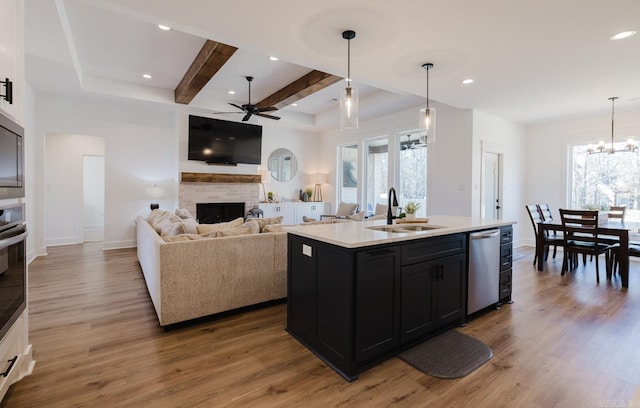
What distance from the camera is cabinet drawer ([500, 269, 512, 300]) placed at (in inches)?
131

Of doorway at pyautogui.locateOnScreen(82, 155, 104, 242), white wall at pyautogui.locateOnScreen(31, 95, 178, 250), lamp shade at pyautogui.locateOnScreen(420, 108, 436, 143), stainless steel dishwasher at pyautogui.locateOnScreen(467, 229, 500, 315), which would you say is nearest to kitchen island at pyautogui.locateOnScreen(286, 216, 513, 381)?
stainless steel dishwasher at pyautogui.locateOnScreen(467, 229, 500, 315)

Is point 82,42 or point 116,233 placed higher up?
point 82,42

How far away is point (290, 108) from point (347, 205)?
2713 millimetres

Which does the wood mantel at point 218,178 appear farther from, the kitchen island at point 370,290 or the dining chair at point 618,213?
the dining chair at point 618,213

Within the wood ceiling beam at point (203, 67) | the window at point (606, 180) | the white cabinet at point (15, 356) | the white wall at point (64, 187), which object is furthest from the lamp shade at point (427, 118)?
the white wall at point (64, 187)

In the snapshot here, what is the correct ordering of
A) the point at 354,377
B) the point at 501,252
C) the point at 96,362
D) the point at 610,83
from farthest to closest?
the point at 610,83, the point at 501,252, the point at 96,362, the point at 354,377

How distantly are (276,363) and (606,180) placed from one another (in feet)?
22.9

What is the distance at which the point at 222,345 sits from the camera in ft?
8.12

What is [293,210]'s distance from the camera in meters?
7.91

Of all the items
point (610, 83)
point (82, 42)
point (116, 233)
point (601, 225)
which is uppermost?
point (82, 42)

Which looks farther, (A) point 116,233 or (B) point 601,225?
(A) point 116,233

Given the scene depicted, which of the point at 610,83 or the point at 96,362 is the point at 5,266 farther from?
the point at 610,83

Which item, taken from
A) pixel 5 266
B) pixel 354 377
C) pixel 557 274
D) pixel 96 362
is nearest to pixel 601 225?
A: pixel 557 274

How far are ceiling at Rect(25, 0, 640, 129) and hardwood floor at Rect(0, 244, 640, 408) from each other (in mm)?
2673
